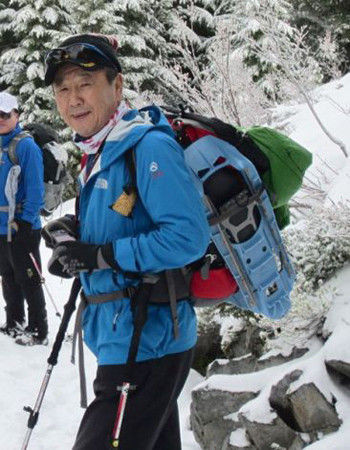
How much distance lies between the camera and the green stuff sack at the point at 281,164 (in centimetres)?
240

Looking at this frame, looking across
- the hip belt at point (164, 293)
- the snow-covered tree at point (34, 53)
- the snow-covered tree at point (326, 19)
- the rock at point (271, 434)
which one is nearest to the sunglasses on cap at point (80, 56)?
the hip belt at point (164, 293)

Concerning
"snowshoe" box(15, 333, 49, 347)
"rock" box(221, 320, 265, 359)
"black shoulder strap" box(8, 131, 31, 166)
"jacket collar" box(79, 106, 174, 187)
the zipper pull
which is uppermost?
"jacket collar" box(79, 106, 174, 187)

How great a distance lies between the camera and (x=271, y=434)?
10.3 ft

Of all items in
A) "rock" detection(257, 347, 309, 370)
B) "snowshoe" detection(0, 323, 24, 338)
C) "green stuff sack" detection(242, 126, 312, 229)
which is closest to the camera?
"green stuff sack" detection(242, 126, 312, 229)

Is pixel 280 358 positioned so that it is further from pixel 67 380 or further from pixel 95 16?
pixel 95 16

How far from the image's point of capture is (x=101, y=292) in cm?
214

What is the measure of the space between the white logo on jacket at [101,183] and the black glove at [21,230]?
3330 millimetres

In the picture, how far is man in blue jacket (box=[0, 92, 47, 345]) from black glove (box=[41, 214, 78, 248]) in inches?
111

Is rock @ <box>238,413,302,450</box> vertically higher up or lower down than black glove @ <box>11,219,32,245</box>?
lower down

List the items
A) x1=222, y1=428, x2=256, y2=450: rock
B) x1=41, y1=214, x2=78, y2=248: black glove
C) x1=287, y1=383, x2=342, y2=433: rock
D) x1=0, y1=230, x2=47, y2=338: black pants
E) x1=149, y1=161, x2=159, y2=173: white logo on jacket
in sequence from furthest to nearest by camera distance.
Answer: x1=0, y1=230, x2=47, y2=338: black pants
x1=222, y1=428, x2=256, y2=450: rock
x1=287, y1=383, x2=342, y2=433: rock
x1=41, y1=214, x2=78, y2=248: black glove
x1=149, y1=161, x2=159, y2=173: white logo on jacket

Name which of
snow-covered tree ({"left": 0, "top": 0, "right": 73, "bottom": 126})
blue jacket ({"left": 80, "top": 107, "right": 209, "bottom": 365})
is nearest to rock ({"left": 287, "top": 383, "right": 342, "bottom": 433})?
blue jacket ({"left": 80, "top": 107, "right": 209, "bottom": 365})

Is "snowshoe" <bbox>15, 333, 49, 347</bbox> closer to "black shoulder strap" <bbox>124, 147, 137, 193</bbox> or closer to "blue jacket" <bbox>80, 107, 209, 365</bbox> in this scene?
"blue jacket" <bbox>80, 107, 209, 365</bbox>

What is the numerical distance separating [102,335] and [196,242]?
0.55 meters

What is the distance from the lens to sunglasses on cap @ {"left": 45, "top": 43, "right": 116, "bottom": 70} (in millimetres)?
2146
